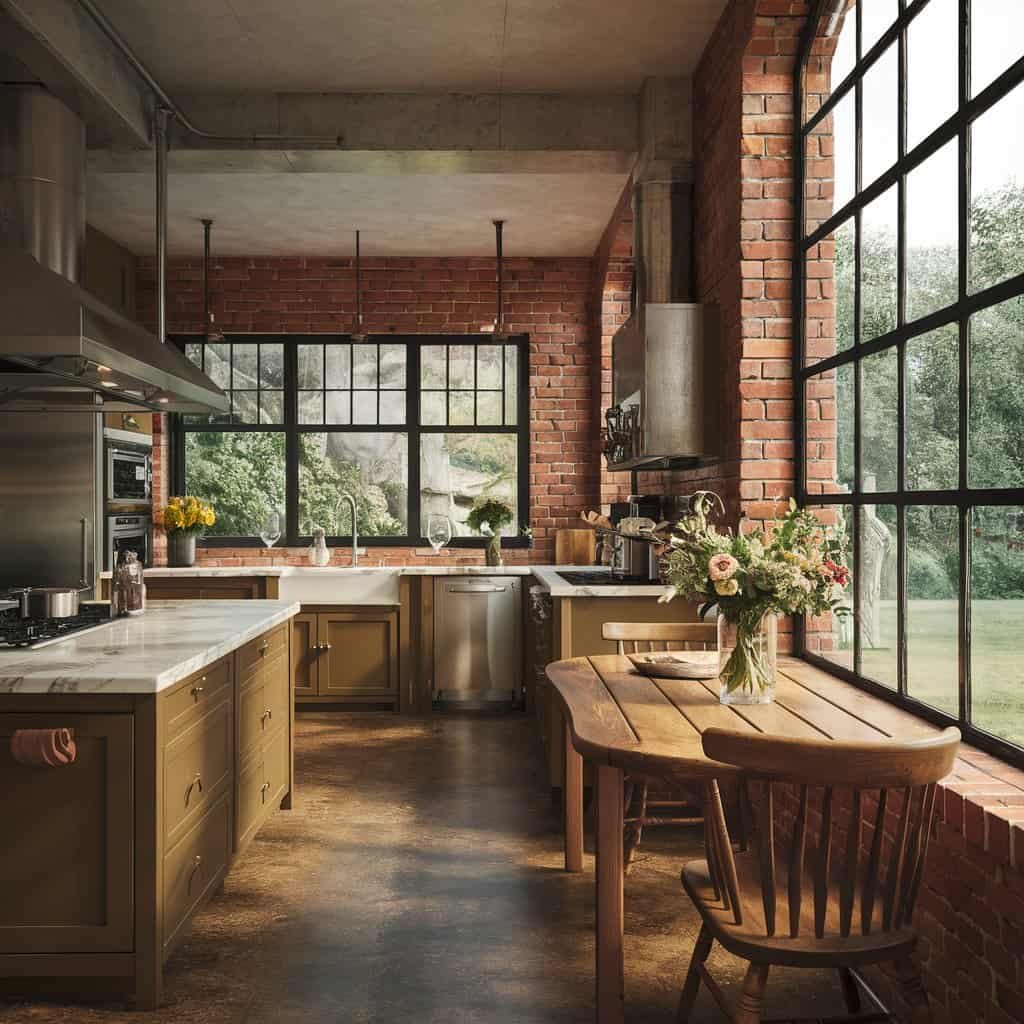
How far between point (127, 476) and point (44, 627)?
3.21 meters

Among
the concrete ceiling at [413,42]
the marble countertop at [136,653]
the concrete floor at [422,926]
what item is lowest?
the concrete floor at [422,926]

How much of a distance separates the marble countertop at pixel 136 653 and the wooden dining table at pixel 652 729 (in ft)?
3.31

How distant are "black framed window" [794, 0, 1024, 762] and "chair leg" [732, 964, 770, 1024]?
2.60 feet

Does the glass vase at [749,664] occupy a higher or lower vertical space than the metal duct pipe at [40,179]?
lower

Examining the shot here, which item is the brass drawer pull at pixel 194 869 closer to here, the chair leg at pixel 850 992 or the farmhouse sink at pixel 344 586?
the chair leg at pixel 850 992

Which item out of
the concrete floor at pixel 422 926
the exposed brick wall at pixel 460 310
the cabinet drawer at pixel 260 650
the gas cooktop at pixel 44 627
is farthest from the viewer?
the exposed brick wall at pixel 460 310

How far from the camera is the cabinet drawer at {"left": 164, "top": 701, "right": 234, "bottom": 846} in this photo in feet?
8.74

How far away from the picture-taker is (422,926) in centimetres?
317

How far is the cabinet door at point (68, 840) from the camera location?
2521mm

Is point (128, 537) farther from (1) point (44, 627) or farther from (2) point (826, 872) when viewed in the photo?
A: (2) point (826, 872)

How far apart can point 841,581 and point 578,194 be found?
3.92 m

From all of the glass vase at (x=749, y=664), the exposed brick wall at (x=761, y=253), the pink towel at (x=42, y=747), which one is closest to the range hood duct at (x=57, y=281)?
the pink towel at (x=42, y=747)

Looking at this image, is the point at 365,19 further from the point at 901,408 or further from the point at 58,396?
the point at 901,408

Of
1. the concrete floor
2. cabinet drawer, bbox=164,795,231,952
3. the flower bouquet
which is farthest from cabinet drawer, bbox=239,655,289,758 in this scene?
the flower bouquet
